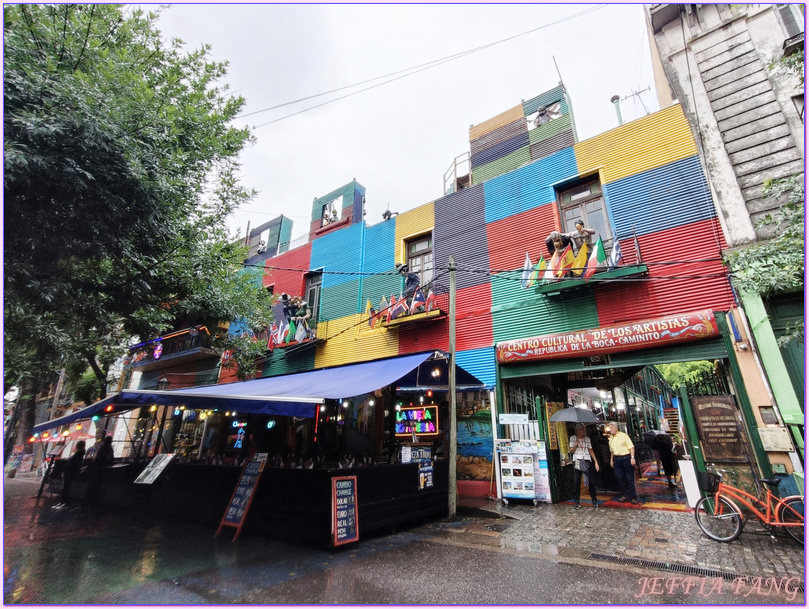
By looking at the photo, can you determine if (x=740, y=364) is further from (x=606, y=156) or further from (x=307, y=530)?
(x=307, y=530)

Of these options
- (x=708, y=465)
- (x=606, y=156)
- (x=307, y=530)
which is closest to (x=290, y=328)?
(x=307, y=530)

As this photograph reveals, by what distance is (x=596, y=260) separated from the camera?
9320 millimetres

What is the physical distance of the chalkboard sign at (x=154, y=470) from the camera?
830 centimetres

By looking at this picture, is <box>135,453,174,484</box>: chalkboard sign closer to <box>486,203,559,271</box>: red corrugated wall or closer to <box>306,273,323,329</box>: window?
<box>306,273,323,329</box>: window

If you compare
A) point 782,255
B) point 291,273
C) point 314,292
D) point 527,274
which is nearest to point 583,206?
point 527,274

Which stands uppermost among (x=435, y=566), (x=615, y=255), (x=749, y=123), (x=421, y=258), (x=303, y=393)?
(x=749, y=123)

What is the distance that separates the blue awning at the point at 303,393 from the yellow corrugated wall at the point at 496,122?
920 centimetres

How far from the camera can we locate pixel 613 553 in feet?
18.6

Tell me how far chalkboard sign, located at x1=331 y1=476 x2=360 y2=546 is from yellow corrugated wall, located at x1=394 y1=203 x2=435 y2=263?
896cm

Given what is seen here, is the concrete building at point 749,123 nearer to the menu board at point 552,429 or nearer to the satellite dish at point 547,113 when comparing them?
the satellite dish at point 547,113

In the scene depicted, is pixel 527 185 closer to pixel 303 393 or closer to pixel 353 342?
pixel 353 342

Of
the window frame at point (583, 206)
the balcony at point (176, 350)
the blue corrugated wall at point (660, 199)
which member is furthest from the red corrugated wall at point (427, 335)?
the balcony at point (176, 350)

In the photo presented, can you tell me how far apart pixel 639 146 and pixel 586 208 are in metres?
2.06

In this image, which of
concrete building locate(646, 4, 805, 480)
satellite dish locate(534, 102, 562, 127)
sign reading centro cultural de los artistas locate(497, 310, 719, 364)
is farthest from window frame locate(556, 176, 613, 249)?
satellite dish locate(534, 102, 562, 127)
